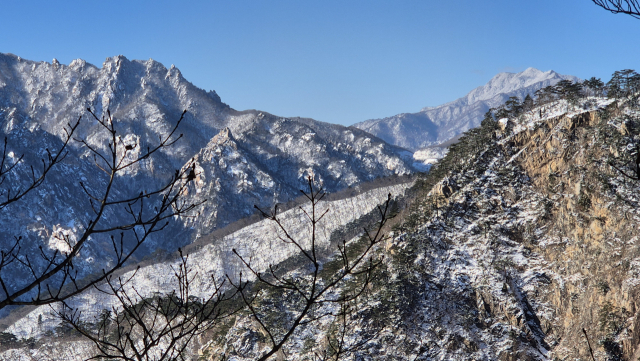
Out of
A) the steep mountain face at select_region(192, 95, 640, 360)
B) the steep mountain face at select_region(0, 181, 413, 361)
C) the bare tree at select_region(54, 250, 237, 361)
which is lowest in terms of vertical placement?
the steep mountain face at select_region(192, 95, 640, 360)

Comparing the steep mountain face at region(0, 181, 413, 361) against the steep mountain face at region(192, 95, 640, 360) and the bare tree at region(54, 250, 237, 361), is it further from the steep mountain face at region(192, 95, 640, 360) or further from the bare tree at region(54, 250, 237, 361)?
the bare tree at region(54, 250, 237, 361)

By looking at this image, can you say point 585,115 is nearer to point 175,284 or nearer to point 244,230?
point 175,284

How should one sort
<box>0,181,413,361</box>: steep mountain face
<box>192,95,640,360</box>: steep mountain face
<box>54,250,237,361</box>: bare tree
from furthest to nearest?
<box>0,181,413,361</box>: steep mountain face < <box>192,95,640,360</box>: steep mountain face < <box>54,250,237,361</box>: bare tree

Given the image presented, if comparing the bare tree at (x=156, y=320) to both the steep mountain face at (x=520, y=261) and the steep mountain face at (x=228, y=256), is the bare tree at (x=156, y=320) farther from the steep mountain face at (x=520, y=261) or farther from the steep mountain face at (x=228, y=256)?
the steep mountain face at (x=228, y=256)

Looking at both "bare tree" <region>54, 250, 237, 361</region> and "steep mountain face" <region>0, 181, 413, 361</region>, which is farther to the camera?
"steep mountain face" <region>0, 181, 413, 361</region>

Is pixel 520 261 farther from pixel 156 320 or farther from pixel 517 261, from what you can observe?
pixel 156 320

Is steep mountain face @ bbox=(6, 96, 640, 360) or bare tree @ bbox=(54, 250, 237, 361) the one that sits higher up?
bare tree @ bbox=(54, 250, 237, 361)

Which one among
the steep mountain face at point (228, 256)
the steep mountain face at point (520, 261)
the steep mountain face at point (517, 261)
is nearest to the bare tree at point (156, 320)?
the steep mountain face at point (517, 261)

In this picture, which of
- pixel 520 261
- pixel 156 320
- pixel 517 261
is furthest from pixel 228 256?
Answer: pixel 156 320

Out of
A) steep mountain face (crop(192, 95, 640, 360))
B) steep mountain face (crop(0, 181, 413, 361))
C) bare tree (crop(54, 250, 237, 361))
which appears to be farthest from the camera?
steep mountain face (crop(0, 181, 413, 361))

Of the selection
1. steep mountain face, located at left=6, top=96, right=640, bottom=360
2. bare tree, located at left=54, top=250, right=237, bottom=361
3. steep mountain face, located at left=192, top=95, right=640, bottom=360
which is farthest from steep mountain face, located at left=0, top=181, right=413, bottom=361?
bare tree, located at left=54, top=250, right=237, bottom=361

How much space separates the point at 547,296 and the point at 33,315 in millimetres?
121522

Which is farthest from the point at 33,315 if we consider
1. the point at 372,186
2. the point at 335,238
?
the point at 372,186

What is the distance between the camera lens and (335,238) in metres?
115
